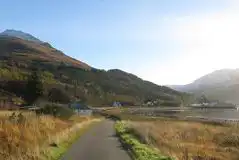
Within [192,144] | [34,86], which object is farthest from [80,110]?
[192,144]

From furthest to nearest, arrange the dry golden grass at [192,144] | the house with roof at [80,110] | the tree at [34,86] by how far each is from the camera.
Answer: the house with roof at [80,110] → the tree at [34,86] → the dry golden grass at [192,144]

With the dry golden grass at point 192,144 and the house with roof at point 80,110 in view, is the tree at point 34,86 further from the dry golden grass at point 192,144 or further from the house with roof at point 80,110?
the dry golden grass at point 192,144

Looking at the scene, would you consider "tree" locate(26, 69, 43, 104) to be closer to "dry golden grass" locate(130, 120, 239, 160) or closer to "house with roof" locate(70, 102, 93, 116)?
"house with roof" locate(70, 102, 93, 116)

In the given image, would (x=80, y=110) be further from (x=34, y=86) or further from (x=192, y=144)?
(x=192, y=144)

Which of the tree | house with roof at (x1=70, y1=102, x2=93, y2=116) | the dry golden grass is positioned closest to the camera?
the dry golden grass

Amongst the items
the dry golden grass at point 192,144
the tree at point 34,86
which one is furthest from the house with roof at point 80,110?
the dry golden grass at point 192,144

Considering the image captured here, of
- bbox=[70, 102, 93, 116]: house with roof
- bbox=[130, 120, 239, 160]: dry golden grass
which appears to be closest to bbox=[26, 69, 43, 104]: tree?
bbox=[70, 102, 93, 116]: house with roof

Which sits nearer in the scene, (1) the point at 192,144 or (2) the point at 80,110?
(1) the point at 192,144

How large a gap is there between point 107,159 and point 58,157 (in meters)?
1.94

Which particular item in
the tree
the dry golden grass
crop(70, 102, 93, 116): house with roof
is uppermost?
the tree

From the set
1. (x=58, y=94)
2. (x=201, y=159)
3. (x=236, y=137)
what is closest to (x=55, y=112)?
(x=236, y=137)

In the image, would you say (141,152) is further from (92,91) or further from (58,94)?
(92,91)

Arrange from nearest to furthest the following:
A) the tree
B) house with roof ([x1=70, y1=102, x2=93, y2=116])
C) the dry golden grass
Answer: the dry golden grass → the tree → house with roof ([x1=70, y1=102, x2=93, y2=116])

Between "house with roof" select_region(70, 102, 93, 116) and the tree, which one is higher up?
the tree
